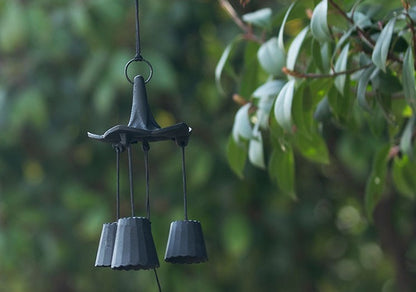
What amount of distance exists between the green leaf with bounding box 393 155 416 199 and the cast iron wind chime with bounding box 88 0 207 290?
94 cm

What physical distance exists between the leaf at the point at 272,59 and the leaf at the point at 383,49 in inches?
17.0

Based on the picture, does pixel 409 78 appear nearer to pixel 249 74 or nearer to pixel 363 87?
pixel 363 87

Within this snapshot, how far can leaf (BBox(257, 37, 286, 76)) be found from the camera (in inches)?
95.1

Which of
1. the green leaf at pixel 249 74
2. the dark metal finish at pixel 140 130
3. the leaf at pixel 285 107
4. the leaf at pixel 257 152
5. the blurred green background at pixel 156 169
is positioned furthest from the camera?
the blurred green background at pixel 156 169

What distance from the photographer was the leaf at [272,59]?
7.93ft

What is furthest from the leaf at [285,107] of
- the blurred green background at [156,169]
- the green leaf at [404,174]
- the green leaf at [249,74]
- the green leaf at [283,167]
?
the blurred green background at [156,169]

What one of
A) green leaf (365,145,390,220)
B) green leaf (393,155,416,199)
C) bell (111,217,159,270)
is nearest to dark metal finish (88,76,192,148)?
bell (111,217,159,270)

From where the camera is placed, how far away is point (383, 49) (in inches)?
76.9

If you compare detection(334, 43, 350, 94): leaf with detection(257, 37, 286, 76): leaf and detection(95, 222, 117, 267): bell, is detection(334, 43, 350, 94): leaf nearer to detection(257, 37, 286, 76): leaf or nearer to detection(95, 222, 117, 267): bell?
detection(257, 37, 286, 76): leaf

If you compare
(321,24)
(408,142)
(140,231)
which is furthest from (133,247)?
(408,142)

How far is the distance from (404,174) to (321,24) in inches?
35.5

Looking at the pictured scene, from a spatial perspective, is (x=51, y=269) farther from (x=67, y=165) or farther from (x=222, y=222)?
(x=222, y=222)

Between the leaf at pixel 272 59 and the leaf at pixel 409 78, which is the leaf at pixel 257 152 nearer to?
the leaf at pixel 272 59

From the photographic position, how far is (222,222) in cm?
414
